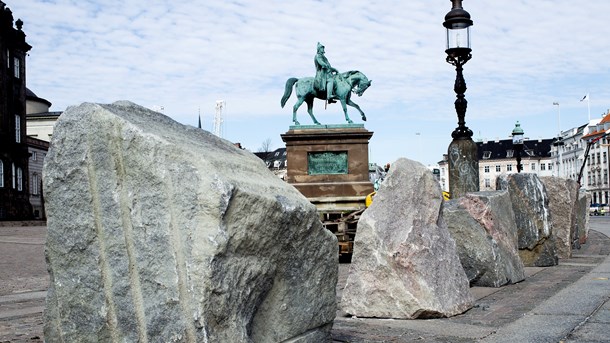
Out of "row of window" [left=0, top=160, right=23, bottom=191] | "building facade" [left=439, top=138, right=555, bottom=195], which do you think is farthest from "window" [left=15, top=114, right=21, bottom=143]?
"building facade" [left=439, top=138, right=555, bottom=195]

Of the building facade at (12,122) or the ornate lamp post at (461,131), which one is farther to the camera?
the building facade at (12,122)

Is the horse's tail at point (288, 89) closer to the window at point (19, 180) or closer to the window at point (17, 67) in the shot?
the window at point (17, 67)

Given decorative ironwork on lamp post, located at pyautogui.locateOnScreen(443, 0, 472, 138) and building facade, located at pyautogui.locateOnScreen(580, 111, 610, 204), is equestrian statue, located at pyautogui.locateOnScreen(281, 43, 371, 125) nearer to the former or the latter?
decorative ironwork on lamp post, located at pyautogui.locateOnScreen(443, 0, 472, 138)

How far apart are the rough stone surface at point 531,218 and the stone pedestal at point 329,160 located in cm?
835

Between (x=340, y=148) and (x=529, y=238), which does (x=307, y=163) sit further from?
(x=529, y=238)

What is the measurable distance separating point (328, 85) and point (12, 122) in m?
36.4

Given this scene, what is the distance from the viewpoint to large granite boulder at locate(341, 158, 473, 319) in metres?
6.86

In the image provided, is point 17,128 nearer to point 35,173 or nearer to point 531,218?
point 35,173

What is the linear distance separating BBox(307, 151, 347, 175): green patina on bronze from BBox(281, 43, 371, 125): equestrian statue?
231 cm

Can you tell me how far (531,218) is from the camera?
39.0 feet

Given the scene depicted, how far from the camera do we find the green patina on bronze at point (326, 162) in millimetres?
20641

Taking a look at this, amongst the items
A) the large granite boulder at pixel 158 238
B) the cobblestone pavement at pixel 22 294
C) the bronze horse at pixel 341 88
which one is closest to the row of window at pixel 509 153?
the bronze horse at pixel 341 88

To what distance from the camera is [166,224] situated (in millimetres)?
3695

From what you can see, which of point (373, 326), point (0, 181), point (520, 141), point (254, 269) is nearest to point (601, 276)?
point (373, 326)
